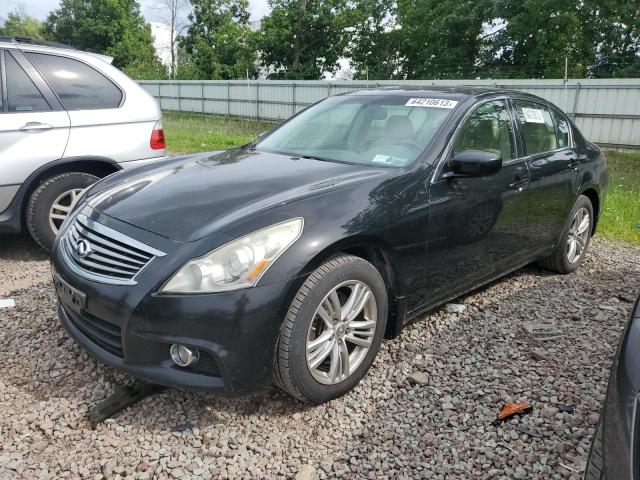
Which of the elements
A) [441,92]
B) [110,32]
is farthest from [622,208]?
[110,32]

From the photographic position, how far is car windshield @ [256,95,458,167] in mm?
3340

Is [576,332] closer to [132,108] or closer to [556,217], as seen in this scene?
[556,217]

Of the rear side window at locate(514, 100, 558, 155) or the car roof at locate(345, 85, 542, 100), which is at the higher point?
the car roof at locate(345, 85, 542, 100)

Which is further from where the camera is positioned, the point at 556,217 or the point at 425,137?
the point at 556,217

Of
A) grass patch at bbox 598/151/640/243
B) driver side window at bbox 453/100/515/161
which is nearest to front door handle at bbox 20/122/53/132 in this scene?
driver side window at bbox 453/100/515/161

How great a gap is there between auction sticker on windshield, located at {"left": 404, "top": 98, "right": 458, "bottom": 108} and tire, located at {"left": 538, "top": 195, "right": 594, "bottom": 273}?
1.70 metres

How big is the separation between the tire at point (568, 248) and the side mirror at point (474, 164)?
1.71m

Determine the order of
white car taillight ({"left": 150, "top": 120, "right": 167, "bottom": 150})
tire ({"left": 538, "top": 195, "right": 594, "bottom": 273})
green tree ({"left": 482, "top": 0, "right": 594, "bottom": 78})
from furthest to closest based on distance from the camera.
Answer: green tree ({"left": 482, "top": 0, "right": 594, "bottom": 78}) → white car taillight ({"left": 150, "top": 120, "right": 167, "bottom": 150}) → tire ({"left": 538, "top": 195, "right": 594, "bottom": 273})

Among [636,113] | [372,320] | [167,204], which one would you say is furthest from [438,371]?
[636,113]

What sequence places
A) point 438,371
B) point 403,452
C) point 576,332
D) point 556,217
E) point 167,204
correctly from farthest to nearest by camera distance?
point 556,217 → point 576,332 → point 438,371 → point 167,204 → point 403,452

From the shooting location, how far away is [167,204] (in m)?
2.74

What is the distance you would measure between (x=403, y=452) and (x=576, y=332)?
6.04 feet

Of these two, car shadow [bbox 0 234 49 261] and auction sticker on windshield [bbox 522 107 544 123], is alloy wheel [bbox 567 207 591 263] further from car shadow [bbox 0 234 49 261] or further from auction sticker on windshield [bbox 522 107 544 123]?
car shadow [bbox 0 234 49 261]

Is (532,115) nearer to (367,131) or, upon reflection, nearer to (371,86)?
(367,131)
